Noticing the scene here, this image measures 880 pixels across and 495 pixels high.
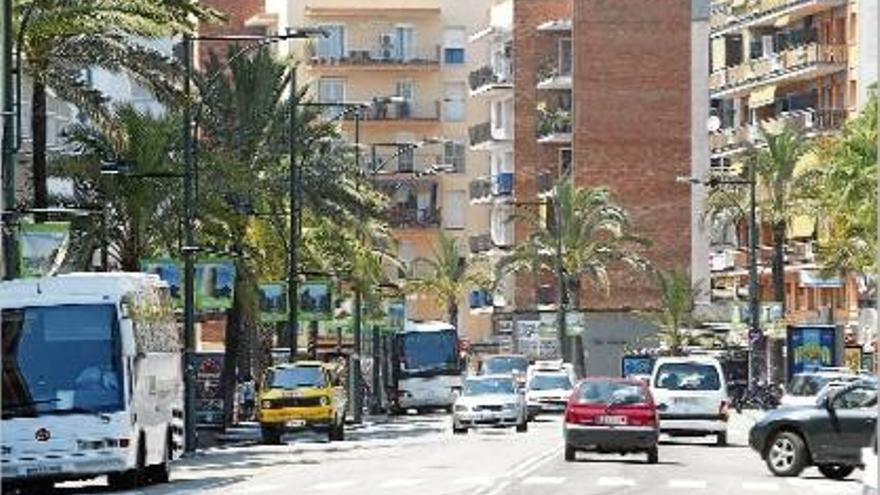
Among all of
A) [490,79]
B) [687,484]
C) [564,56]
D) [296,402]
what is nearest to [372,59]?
[490,79]

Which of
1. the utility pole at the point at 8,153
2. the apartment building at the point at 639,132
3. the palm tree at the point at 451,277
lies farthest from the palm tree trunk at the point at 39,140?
the palm tree at the point at 451,277

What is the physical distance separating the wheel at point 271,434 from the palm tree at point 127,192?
4793 mm

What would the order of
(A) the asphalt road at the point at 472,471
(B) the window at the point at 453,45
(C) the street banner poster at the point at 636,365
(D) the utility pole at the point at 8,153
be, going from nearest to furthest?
1. (A) the asphalt road at the point at 472,471
2. (D) the utility pole at the point at 8,153
3. (C) the street banner poster at the point at 636,365
4. (B) the window at the point at 453,45

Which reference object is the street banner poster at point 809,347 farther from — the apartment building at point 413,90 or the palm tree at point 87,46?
the apartment building at point 413,90

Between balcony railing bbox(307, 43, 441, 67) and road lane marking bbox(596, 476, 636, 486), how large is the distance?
10963 centimetres

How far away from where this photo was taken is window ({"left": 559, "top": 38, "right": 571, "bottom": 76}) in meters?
141

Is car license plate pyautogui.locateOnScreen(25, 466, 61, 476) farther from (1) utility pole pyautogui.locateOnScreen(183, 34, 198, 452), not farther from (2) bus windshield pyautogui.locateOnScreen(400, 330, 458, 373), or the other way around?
(2) bus windshield pyautogui.locateOnScreen(400, 330, 458, 373)

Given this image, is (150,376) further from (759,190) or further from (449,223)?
(449,223)

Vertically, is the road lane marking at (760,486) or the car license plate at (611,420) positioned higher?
the car license plate at (611,420)

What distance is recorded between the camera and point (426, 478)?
45.0 meters

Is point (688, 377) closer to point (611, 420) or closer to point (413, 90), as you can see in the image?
point (611, 420)

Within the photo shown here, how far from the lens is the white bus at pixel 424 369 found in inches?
4158

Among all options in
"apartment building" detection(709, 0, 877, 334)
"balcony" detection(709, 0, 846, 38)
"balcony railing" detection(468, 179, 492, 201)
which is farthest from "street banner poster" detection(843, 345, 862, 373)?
"balcony railing" detection(468, 179, 492, 201)

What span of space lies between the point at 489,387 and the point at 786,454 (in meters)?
29.2
